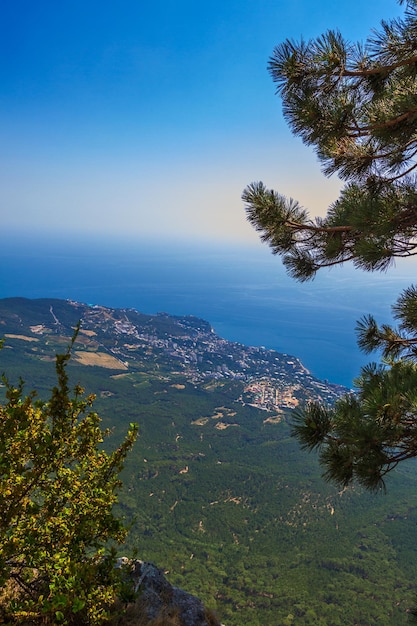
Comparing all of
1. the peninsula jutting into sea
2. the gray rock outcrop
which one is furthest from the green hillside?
the gray rock outcrop

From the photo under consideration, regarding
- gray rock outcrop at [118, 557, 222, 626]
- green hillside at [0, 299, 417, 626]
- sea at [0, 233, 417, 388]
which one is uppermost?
gray rock outcrop at [118, 557, 222, 626]

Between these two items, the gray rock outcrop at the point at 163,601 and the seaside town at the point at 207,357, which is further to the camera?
the seaside town at the point at 207,357

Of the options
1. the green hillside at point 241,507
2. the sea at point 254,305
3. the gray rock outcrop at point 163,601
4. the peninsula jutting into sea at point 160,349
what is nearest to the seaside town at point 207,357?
the peninsula jutting into sea at point 160,349

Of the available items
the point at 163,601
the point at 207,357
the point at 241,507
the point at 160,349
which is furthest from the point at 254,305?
the point at 163,601

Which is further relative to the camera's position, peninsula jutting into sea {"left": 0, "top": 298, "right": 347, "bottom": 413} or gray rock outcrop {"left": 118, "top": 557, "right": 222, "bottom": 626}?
peninsula jutting into sea {"left": 0, "top": 298, "right": 347, "bottom": 413}

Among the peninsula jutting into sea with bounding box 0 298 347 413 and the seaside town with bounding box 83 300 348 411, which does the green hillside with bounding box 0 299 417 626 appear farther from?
the seaside town with bounding box 83 300 348 411

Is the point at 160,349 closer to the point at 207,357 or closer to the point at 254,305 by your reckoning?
the point at 207,357

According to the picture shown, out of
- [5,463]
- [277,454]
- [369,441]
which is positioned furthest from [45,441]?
[277,454]

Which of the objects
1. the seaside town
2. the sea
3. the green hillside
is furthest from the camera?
the sea

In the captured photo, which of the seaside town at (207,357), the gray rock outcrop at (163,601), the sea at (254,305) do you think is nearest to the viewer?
the gray rock outcrop at (163,601)

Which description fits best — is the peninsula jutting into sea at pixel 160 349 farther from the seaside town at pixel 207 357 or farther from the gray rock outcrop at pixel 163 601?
the gray rock outcrop at pixel 163 601
